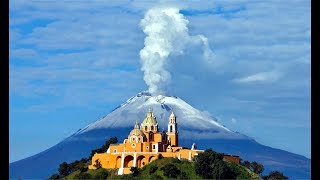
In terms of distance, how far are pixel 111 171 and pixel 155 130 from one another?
1.53 metres

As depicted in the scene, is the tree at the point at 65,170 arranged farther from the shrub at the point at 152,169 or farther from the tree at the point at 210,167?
the tree at the point at 210,167

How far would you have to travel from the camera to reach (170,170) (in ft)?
48.0

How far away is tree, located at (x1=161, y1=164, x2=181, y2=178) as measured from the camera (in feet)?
47.8

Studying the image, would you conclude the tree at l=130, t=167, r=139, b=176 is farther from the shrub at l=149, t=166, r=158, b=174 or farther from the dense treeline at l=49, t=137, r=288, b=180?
the shrub at l=149, t=166, r=158, b=174

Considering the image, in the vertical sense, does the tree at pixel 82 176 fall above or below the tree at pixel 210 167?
below

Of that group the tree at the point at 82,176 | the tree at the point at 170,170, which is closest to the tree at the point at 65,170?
the tree at the point at 82,176

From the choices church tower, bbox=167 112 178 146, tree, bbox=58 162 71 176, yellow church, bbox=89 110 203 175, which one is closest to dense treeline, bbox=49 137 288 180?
yellow church, bbox=89 110 203 175

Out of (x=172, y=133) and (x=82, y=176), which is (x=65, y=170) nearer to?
(x=82, y=176)

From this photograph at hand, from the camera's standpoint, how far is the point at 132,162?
1573 centimetres

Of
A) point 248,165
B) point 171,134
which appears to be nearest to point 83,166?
point 171,134

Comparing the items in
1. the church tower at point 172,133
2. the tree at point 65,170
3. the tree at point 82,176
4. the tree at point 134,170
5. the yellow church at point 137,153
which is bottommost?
the tree at point 82,176

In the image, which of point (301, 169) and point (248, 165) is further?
point (301, 169)

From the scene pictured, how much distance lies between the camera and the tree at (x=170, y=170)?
14.6m
